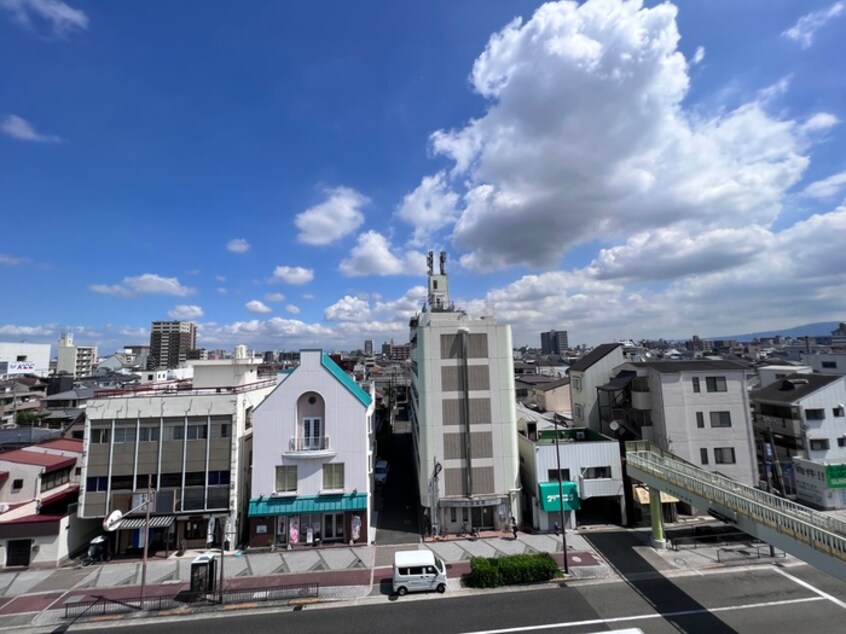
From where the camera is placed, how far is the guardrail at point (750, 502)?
18906 millimetres

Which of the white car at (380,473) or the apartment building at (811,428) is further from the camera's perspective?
the white car at (380,473)

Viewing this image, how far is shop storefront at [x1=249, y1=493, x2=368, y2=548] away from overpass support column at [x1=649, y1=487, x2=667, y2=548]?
22698mm

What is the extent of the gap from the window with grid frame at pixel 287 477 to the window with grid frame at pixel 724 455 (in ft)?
129

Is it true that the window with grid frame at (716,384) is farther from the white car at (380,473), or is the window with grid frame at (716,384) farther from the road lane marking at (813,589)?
the white car at (380,473)

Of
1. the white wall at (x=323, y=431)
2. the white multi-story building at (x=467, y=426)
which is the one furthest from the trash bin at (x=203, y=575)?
the white multi-story building at (x=467, y=426)

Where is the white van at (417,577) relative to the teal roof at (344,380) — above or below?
below

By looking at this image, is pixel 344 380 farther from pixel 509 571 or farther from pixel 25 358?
pixel 25 358

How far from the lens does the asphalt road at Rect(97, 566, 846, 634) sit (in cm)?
2122

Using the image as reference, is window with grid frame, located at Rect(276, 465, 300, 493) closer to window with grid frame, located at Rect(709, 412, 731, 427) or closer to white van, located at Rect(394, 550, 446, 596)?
white van, located at Rect(394, 550, 446, 596)

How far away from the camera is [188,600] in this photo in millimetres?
24953

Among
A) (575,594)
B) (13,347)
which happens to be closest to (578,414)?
(575,594)

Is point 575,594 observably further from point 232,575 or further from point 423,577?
point 232,575

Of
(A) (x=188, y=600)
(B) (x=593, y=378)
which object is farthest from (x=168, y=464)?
(B) (x=593, y=378)

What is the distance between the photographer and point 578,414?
51844 millimetres
